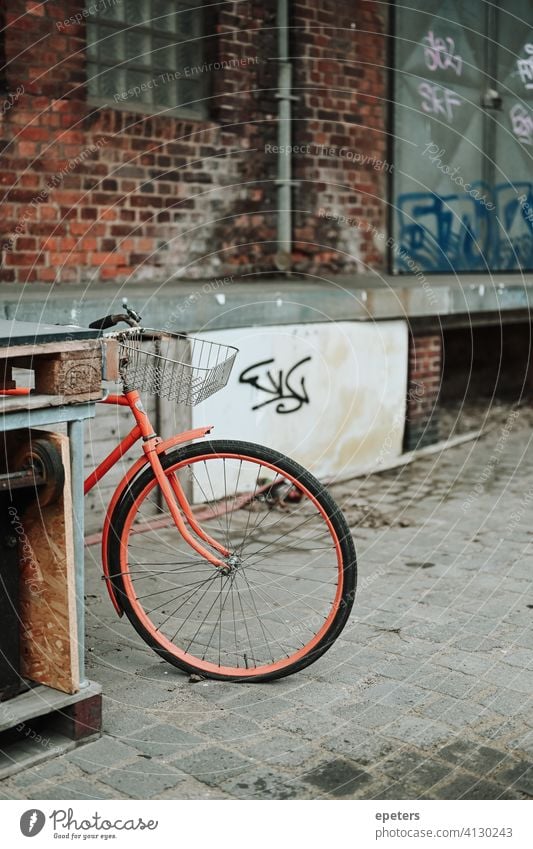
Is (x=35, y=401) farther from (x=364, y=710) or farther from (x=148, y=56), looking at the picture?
(x=148, y=56)

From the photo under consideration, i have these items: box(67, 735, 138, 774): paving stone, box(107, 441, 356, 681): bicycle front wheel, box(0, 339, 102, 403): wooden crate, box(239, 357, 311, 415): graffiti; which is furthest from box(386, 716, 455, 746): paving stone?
box(239, 357, 311, 415): graffiti

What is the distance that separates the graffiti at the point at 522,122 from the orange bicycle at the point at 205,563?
493 cm

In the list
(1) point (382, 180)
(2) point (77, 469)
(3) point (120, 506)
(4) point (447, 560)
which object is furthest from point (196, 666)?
(1) point (382, 180)

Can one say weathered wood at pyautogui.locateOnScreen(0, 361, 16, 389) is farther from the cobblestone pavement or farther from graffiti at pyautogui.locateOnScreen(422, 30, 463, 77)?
graffiti at pyautogui.locateOnScreen(422, 30, 463, 77)

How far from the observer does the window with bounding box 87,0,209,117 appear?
6195 mm

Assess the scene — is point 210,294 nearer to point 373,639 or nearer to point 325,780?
point 373,639

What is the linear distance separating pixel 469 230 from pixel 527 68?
67.6 inches

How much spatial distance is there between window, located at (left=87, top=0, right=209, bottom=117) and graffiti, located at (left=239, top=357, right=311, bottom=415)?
1.80 metres

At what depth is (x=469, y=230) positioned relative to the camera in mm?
8359

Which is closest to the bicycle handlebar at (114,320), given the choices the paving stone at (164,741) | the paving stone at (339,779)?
the paving stone at (164,741)

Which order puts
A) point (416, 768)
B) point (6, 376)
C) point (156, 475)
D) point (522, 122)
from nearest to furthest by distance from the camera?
1. point (416, 768)
2. point (6, 376)
3. point (156, 475)
4. point (522, 122)

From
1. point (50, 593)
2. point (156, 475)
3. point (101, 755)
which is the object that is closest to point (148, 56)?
point (156, 475)

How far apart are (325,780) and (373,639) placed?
3.82 ft

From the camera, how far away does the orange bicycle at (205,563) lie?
3.54 m
